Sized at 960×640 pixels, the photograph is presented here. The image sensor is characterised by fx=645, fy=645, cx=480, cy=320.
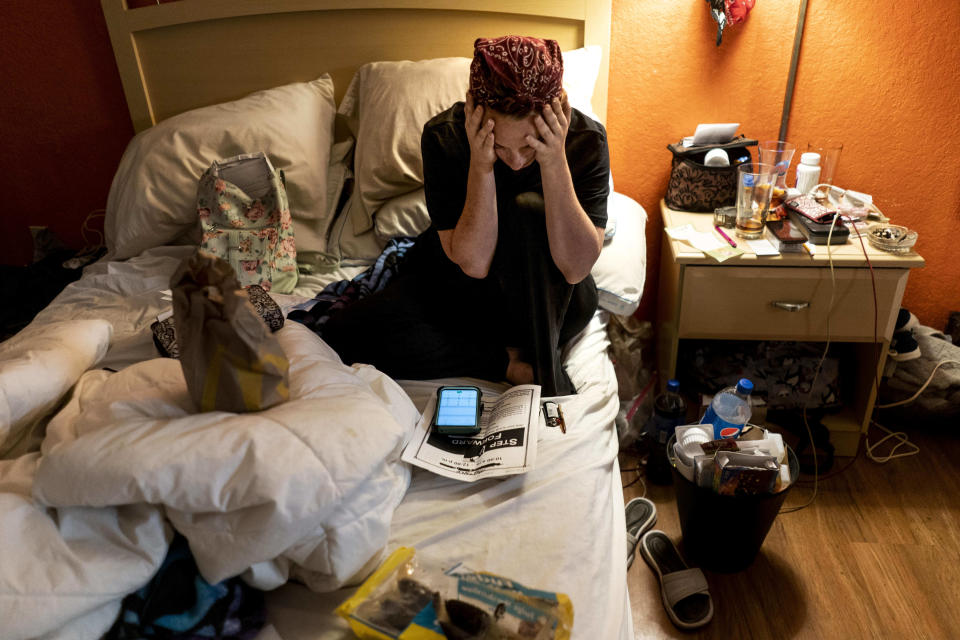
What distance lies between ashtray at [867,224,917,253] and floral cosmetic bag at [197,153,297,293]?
1.35 m

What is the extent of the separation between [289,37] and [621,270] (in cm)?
117

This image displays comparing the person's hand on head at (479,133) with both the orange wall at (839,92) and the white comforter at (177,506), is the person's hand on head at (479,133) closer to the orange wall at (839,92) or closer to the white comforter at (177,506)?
the white comforter at (177,506)

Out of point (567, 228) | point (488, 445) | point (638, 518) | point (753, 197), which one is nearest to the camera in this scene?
point (488, 445)

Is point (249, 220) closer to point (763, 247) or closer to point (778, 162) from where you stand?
point (763, 247)

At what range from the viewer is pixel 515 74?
1.00 meters

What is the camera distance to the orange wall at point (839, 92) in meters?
1.58

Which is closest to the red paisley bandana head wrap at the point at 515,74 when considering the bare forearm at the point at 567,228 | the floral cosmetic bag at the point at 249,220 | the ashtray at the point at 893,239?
the bare forearm at the point at 567,228

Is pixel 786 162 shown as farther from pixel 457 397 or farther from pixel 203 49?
pixel 203 49

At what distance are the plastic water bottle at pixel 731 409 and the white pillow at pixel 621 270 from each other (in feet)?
0.91

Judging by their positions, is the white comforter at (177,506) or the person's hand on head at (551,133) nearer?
the white comforter at (177,506)

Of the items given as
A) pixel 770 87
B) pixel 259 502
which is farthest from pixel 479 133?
pixel 770 87

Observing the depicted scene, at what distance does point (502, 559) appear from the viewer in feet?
2.60

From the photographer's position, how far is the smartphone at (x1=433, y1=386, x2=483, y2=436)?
99 centimetres

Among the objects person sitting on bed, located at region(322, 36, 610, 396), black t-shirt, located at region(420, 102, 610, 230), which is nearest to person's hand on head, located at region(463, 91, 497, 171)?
person sitting on bed, located at region(322, 36, 610, 396)
